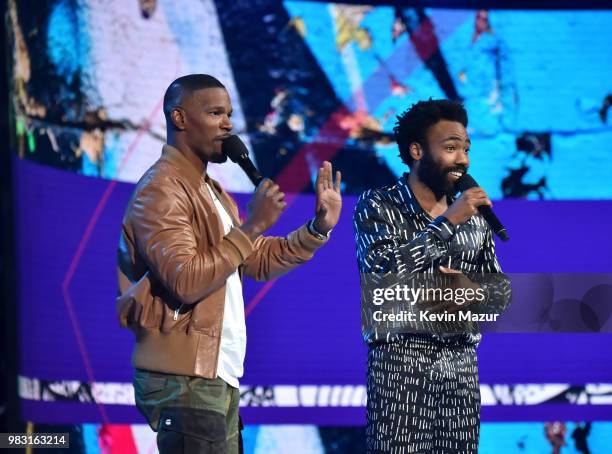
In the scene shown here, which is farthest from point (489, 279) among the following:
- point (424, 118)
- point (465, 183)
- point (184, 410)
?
point (184, 410)

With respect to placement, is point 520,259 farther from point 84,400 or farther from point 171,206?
point 171,206

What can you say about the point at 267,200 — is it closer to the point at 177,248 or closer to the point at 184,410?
the point at 177,248

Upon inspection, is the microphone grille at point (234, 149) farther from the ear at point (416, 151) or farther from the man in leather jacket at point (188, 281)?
the ear at point (416, 151)

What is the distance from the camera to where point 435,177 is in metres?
2.52

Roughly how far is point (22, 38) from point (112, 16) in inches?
15.3

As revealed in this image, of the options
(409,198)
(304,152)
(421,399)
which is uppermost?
(304,152)

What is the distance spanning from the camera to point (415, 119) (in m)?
2.59

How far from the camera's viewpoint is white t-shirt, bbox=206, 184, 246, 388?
6.61 ft

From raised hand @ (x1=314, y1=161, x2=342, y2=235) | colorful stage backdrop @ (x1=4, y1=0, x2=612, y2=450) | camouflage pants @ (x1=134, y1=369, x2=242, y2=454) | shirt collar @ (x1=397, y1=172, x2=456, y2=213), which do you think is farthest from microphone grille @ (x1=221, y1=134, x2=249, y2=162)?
colorful stage backdrop @ (x1=4, y1=0, x2=612, y2=450)

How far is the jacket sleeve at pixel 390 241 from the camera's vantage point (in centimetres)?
231

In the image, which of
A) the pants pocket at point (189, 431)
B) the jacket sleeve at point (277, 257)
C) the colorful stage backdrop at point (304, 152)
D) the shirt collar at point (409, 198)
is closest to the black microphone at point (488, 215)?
the shirt collar at point (409, 198)

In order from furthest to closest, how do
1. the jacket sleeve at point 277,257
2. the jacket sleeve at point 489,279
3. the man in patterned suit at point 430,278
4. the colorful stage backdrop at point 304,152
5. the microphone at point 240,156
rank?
the colorful stage backdrop at point 304,152, the jacket sleeve at point 489,279, the man in patterned suit at point 430,278, the jacket sleeve at point 277,257, the microphone at point 240,156

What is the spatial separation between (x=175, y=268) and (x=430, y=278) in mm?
824

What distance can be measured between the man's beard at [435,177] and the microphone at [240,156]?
0.67m
